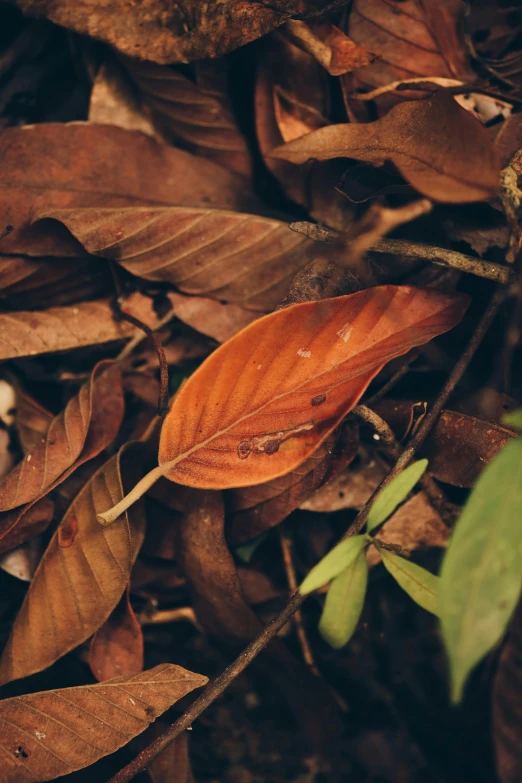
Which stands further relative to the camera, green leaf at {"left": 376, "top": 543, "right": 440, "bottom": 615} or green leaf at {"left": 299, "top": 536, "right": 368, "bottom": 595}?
green leaf at {"left": 376, "top": 543, "right": 440, "bottom": 615}

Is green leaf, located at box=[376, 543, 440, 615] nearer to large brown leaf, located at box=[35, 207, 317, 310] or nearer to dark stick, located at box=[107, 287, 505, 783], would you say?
dark stick, located at box=[107, 287, 505, 783]

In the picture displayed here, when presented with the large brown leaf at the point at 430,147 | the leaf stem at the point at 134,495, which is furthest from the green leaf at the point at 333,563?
the large brown leaf at the point at 430,147

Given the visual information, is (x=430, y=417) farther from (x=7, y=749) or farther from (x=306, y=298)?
(x=7, y=749)

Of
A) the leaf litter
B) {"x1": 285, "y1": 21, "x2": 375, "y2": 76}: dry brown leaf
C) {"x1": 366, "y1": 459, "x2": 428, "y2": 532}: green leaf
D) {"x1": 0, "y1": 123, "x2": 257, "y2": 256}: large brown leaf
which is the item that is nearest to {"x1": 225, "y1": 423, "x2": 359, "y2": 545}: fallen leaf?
the leaf litter

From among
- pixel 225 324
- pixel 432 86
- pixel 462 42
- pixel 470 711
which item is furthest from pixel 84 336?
pixel 470 711

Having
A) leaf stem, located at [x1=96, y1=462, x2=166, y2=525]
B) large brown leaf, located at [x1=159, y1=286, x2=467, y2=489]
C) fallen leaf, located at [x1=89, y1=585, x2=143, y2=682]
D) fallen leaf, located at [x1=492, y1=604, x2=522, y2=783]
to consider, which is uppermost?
large brown leaf, located at [x1=159, y1=286, x2=467, y2=489]

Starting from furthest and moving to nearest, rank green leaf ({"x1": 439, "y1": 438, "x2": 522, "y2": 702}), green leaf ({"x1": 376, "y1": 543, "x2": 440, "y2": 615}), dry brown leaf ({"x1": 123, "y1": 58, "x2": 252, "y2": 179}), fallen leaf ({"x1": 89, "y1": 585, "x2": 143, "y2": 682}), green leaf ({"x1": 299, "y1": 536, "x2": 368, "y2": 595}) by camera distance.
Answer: dry brown leaf ({"x1": 123, "y1": 58, "x2": 252, "y2": 179}) → fallen leaf ({"x1": 89, "y1": 585, "x2": 143, "y2": 682}) → green leaf ({"x1": 376, "y1": 543, "x2": 440, "y2": 615}) → green leaf ({"x1": 299, "y1": 536, "x2": 368, "y2": 595}) → green leaf ({"x1": 439, "y1": 438, "x2": 522, "y2": 702})
